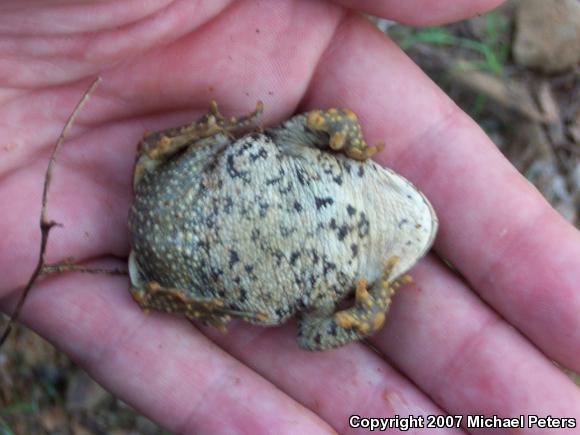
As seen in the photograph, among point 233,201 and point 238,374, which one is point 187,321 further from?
point 233,201

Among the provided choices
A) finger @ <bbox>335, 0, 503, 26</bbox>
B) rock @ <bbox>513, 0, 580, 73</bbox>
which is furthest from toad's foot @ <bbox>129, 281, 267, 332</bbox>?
rock @ <bbox>513, 0, 580, 73</bbox>

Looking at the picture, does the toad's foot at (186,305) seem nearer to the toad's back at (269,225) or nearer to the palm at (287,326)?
the toad's back at (269,225)

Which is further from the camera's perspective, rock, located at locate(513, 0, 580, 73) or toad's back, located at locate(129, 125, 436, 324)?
rock, located at locate(513, 0, 580, 73)

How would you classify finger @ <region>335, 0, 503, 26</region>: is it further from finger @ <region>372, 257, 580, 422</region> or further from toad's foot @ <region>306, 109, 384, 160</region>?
finger @ <region>372, 257, 580, 422</region>

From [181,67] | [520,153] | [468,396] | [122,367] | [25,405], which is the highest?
[181,67]

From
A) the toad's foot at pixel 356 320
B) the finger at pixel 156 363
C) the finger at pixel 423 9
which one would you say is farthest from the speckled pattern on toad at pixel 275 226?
the finger at pixel 423 9

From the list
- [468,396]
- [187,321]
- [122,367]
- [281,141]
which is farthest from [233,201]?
[468,396]

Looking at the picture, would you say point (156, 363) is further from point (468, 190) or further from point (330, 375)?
point (468, 190)

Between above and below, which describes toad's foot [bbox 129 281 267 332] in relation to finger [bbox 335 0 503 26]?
below
